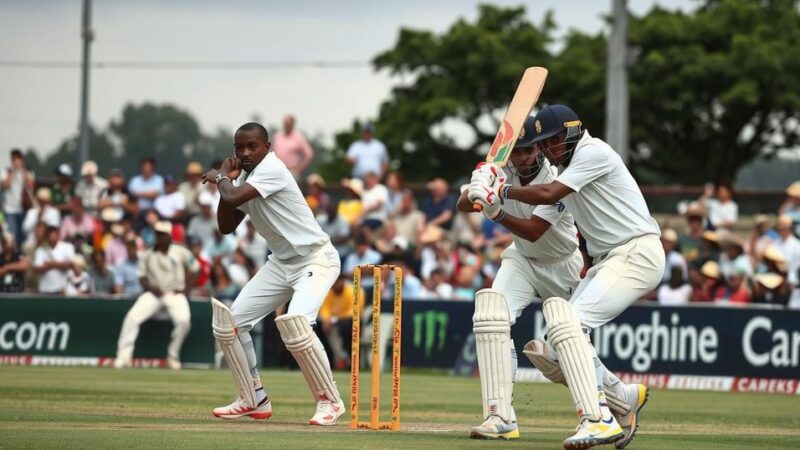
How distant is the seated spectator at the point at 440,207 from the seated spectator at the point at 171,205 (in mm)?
3953

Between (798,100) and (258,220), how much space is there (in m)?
34.9

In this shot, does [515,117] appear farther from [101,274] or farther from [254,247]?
[101,274]

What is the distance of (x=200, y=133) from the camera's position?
31656 millimetres

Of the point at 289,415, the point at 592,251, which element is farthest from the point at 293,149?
the point at 592,251

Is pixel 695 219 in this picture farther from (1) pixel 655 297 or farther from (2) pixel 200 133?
(2) pixel 200 133

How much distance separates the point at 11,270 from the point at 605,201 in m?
14.4

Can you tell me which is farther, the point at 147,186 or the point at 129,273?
the point at 147,186

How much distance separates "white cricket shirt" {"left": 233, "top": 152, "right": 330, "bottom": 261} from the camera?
10.4 meters

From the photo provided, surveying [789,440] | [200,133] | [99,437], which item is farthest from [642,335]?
[200,133]

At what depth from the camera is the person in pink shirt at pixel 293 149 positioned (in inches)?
918

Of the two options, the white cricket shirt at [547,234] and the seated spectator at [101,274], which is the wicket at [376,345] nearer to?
the white cricket shirt at [547,234]

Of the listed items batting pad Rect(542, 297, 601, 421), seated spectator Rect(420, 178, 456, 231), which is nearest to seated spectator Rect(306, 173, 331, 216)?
seated spectator Rect(420, 178, 456, 231)

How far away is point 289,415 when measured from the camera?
38.1ft

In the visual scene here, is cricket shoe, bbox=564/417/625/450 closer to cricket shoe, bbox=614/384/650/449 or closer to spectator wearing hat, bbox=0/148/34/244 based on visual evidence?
cricket shoe, bbox=614/384/650/449
